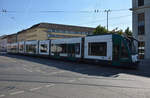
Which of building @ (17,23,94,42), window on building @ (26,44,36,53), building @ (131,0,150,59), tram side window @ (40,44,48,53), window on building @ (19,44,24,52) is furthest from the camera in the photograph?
building @ (17,23,94,42)

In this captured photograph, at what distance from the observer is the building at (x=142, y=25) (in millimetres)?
24594

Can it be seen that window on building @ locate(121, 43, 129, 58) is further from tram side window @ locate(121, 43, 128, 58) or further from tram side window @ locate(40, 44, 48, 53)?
tram side window @ locate(40, 44, 48, 53)

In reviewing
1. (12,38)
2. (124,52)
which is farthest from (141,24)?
(12,38)

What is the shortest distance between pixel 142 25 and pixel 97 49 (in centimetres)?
1701

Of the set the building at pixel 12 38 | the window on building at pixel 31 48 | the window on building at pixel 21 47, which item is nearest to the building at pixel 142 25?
the window on building at pixel 31 48

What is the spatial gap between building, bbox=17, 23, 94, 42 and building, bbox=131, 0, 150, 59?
43726 mm

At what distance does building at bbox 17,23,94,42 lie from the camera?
63344mm

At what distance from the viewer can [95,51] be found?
13750mm

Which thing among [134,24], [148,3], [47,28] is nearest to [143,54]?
[134,24]

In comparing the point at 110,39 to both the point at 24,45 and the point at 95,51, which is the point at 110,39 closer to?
the point at 95,51

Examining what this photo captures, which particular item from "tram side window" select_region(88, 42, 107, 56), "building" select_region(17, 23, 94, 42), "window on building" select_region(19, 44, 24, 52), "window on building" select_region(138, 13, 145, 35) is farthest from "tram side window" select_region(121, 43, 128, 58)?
"building" select_region(17, 23, 94, 42)

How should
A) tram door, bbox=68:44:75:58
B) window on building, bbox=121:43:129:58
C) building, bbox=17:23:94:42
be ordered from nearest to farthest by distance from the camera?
window on building, bbox=121:43:129:58, tram door, bbox=68:44:75:58, building, bbox=17:23:94:42

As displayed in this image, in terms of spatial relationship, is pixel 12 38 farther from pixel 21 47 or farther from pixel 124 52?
pixel 124 52

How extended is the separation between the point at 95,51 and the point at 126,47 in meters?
3.36
